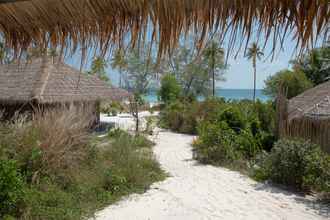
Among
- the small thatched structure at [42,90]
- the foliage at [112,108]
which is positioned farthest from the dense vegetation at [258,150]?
the foliage at [112,108]

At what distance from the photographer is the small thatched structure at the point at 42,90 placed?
454 inches

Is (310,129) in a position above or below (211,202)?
above

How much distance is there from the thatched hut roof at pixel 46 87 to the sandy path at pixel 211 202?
6.85 metres

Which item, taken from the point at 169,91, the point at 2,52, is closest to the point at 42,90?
the point at 2,52

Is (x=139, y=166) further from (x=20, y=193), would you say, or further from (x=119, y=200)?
(x=20, y=193)

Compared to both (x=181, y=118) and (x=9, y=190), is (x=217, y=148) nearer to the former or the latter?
(x=9, y=190)

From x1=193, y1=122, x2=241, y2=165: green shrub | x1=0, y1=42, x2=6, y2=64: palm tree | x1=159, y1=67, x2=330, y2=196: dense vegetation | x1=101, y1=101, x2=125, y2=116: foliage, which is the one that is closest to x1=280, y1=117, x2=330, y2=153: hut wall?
x1=159, y1=67, x2=330, y2=196: dense vegetation

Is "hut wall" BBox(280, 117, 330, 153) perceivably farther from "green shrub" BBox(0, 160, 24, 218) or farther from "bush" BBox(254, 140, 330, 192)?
"green shrub" BBox(0, 160, 24, 218)

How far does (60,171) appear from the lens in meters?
5.58

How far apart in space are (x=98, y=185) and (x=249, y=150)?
6.73 m

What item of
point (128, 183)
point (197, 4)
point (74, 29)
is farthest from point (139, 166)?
point (197, 4)

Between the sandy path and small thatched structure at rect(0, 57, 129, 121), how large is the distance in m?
5.94

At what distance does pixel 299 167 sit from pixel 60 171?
5.98 m

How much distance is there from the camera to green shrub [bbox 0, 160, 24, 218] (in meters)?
4.19
